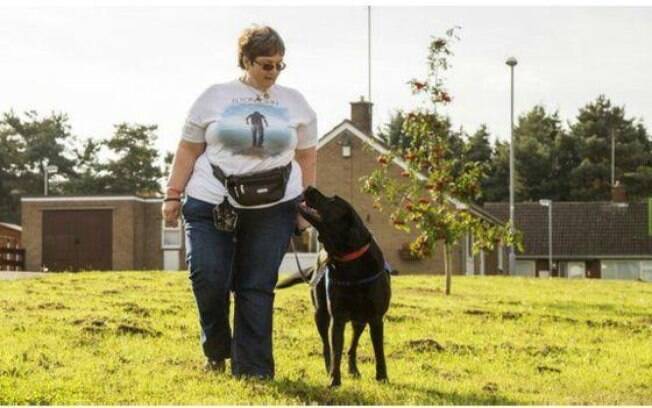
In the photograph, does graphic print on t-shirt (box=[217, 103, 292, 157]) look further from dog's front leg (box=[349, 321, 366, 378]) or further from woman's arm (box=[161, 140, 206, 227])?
dog's front leg (box=[349, 321, 366, 378])

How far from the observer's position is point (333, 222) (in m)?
7.92

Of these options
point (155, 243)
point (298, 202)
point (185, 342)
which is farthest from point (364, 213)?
point (298, 202)

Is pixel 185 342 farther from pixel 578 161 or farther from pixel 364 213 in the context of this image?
pixel 578 161

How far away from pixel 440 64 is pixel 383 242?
21276mm

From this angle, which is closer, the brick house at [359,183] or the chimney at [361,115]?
the brick house at [359,183]

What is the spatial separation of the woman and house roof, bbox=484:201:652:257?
56.7 meters

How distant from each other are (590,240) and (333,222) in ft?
193

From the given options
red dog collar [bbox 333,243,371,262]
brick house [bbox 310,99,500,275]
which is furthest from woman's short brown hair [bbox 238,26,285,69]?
brick house [bbox 310,99,500,275]

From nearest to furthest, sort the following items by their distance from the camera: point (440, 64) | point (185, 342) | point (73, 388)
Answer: point (73, 388) < point (185, 342) < point (440, 64)

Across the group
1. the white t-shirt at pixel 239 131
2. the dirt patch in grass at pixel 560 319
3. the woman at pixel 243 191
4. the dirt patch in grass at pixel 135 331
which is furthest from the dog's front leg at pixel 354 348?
the dirt patch in grass at pixel 560 319

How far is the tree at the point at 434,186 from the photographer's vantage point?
23.0 m

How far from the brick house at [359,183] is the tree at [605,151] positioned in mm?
33935

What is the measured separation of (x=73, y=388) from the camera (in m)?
7.21

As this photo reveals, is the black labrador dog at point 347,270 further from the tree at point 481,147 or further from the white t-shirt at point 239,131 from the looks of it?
the tree at point 481,147
